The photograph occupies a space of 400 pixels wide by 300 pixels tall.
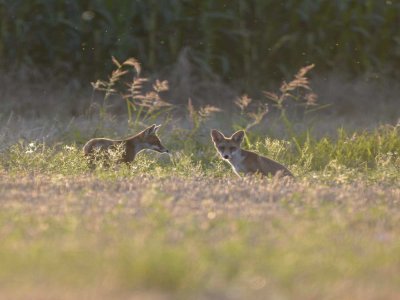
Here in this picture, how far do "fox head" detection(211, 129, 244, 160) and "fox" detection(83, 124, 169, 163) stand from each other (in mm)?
613

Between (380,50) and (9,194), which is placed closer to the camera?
(9,194)

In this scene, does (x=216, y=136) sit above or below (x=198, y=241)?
below

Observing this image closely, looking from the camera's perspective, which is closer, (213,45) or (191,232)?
(191,232)

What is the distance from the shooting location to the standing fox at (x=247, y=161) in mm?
10023

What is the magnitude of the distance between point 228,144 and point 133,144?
1.03 meters

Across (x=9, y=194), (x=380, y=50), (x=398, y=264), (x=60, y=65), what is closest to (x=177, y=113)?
(x=60, y=65)

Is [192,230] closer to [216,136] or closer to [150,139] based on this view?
[216,136]

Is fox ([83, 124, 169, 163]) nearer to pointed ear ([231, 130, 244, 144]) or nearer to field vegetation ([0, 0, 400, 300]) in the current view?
field vegetation ([0, 0, 400, 300])

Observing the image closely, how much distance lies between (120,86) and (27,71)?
138cm

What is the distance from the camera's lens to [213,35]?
16.8 meters

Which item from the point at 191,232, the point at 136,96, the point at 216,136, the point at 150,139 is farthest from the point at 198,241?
the point at 136,96

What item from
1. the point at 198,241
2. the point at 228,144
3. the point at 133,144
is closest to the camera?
the point at 198,241

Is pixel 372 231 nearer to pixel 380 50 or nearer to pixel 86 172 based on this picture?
pixel 86 172

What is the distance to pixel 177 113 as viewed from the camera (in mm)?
15711
